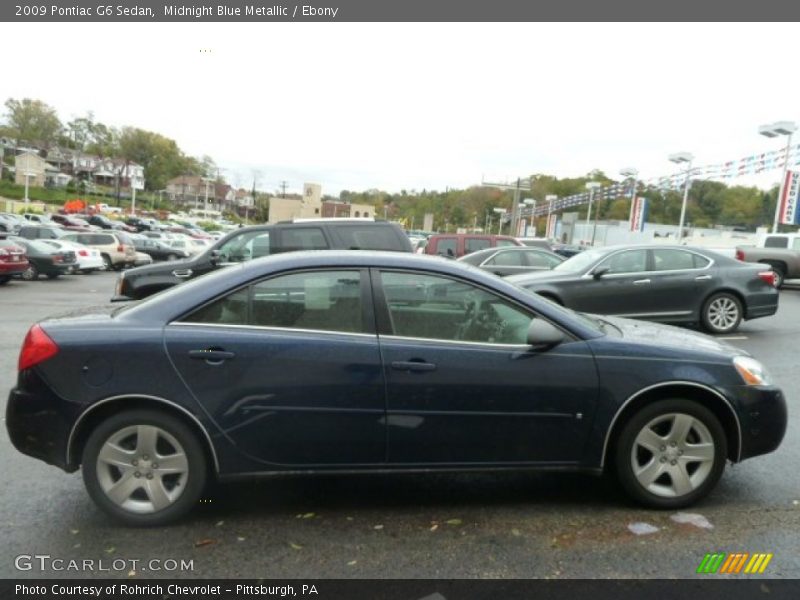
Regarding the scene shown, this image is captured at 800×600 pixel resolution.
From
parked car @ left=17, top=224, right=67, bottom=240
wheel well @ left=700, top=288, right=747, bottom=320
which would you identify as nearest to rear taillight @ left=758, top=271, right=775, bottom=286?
wheel well @ left=700, top=288, right=747, bottom=320

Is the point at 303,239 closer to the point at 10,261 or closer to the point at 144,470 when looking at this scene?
→ the point at 144,470

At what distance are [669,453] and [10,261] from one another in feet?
64.6

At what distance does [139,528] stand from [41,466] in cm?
130

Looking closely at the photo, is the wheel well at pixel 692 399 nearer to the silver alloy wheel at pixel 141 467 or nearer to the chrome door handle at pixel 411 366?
the chrome door handle at pixel 411 366

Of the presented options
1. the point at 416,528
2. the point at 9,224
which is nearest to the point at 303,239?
the point at 416,528

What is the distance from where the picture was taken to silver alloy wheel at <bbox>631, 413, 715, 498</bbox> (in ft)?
12.1

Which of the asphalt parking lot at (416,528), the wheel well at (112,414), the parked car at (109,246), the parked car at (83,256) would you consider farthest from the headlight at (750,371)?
the parked car at (109,246)

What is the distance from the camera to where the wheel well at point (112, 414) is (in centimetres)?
345

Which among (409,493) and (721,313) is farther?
(721,313)

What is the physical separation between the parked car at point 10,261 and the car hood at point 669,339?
18.9 meters

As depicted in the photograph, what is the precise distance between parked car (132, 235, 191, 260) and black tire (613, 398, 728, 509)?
1234 inches

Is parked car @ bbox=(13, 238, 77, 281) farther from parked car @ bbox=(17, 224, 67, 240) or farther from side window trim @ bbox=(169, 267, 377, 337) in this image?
side window trim @ bbox=(169, 267, 377, 337)

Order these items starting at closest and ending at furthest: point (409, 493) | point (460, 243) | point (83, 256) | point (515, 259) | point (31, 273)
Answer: point (409, 493) < point (515, 259) < point (460, 243) < point (31, 273) < point (83, 256)

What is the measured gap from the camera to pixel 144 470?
3.49m
